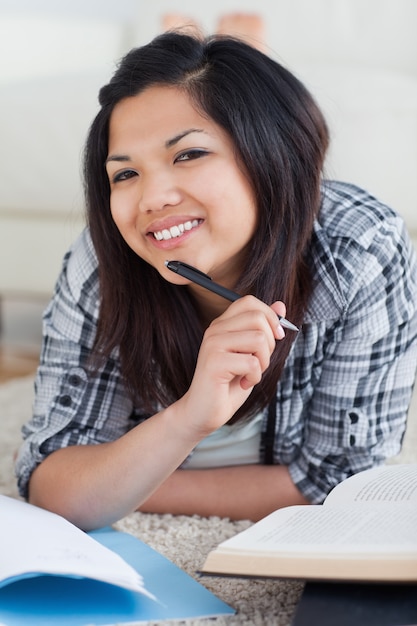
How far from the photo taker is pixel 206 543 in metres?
0.93

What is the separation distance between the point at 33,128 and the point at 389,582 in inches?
52.2

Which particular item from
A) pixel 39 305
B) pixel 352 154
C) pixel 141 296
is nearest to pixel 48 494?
pixel 141 296

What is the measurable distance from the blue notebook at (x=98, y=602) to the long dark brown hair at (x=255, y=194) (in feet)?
0.92

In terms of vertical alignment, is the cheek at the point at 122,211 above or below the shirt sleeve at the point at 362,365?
above

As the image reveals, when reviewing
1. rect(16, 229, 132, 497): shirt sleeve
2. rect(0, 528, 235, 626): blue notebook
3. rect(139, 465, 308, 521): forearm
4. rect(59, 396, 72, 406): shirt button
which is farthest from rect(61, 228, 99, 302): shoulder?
rect(0, 528, 235, 626): blue notebook

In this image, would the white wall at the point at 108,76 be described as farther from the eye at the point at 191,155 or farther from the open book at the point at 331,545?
the open book at the point at 331,545

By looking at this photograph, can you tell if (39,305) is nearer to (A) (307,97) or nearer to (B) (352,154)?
(B) (352,154)

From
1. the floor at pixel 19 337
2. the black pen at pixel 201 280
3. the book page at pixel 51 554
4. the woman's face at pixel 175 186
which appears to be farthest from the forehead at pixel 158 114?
the floor at pixel 19 337

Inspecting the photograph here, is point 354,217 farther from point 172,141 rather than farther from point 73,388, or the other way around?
point 73,388

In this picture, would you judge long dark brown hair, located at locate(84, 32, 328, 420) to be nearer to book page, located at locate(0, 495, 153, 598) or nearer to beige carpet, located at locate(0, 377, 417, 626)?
beige carpet, located at locate(0, 377, 417, 626)

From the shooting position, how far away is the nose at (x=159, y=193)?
0.88 m

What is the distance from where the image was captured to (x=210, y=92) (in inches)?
36.3

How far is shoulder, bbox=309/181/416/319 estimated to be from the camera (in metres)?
1.00

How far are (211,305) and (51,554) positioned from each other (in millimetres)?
403
